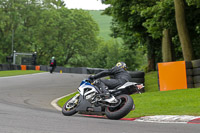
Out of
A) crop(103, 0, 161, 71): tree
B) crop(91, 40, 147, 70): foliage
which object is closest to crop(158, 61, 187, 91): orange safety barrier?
crop(103, 0, 161, 71): tree

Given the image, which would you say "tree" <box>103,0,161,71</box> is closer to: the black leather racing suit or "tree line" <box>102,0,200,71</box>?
"tree line" <box>102,0,200,71</box>

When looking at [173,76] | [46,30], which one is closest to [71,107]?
[173,76]

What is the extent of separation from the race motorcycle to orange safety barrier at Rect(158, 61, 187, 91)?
8490 mm

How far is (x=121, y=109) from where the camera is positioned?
9070 mm

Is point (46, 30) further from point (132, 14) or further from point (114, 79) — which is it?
point (114, 79)

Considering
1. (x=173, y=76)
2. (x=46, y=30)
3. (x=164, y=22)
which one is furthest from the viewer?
(x=46, y=30)

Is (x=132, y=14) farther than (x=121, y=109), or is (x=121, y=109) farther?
(x=132, y=14)

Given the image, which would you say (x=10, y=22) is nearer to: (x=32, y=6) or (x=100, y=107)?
(x=32, y=6)

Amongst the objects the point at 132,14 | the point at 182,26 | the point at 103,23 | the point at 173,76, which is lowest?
the point at 173,76

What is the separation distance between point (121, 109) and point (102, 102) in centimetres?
71

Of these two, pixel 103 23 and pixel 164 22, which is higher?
pixel 103 23

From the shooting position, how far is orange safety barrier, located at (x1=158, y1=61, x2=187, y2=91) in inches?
710

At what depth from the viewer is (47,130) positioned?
7.23 metres

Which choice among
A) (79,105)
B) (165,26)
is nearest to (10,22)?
(165,26)
